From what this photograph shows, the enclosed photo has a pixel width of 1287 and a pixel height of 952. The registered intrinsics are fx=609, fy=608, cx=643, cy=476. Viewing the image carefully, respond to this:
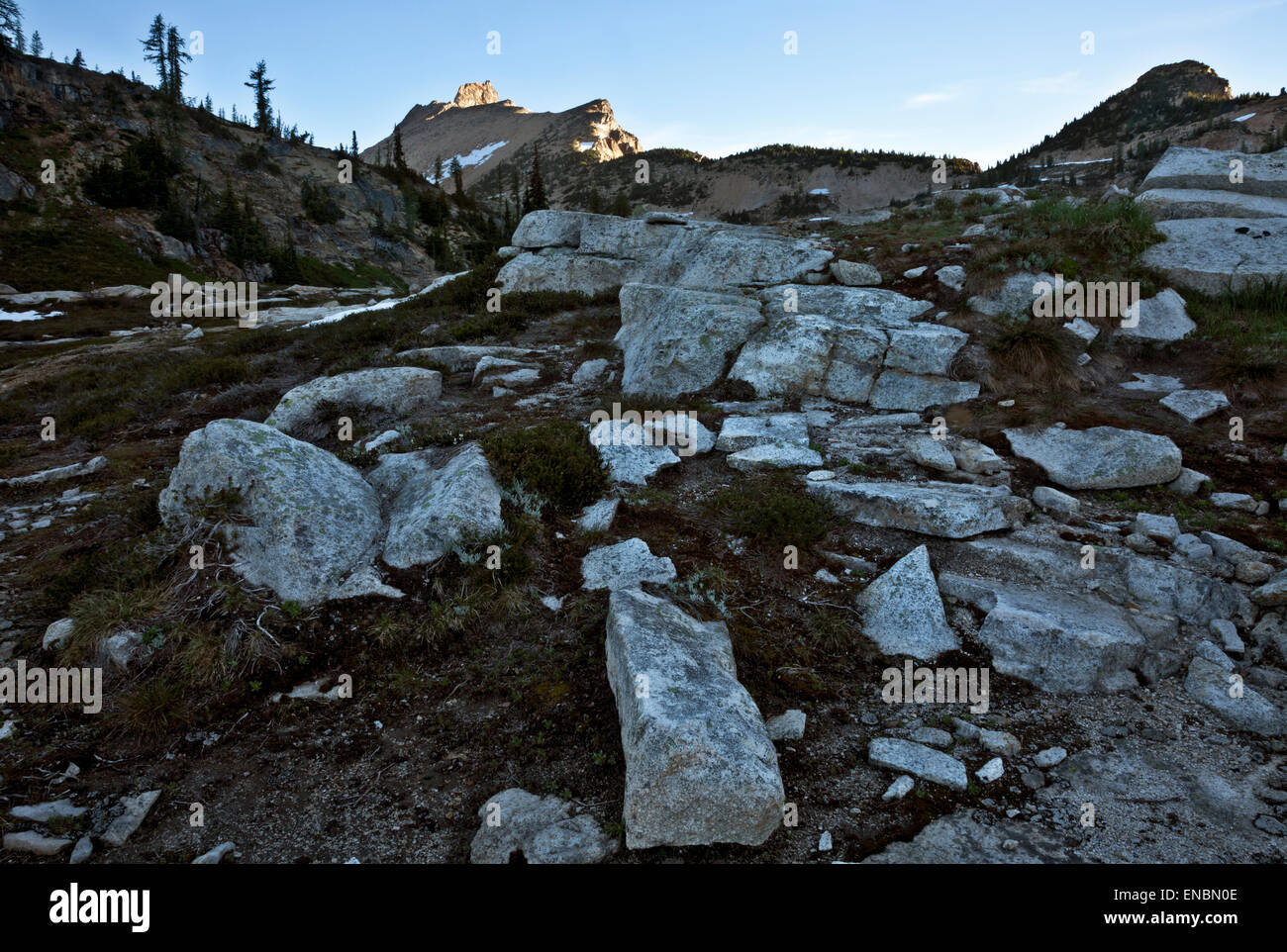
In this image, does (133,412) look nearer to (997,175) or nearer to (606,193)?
(997,175)

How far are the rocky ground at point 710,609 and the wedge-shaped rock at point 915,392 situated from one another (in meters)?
0.06

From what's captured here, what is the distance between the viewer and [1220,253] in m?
12.3

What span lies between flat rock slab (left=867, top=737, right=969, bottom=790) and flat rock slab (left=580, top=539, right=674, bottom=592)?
242 centimetres

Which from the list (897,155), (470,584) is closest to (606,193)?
(897,155)

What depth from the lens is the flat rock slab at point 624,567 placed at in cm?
613

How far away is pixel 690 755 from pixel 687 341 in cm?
919

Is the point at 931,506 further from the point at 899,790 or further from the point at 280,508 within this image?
the point at 280,508

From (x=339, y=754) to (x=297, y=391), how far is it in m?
8.53

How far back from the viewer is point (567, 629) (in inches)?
226

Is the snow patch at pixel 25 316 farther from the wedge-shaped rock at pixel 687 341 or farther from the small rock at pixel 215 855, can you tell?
the small rock at pixel 215 855

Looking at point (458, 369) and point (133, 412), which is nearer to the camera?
point (133, 412)

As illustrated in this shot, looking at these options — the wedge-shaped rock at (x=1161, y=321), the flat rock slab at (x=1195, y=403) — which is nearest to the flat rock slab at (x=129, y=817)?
the flat rock slab at (x=1195, y=403)

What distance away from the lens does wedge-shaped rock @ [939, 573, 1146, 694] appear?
503cm

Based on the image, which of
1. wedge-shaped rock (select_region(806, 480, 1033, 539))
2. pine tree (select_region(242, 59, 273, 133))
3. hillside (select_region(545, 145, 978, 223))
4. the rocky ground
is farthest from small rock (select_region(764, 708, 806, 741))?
pine tree (select_region(242, 59, 273, 133))
